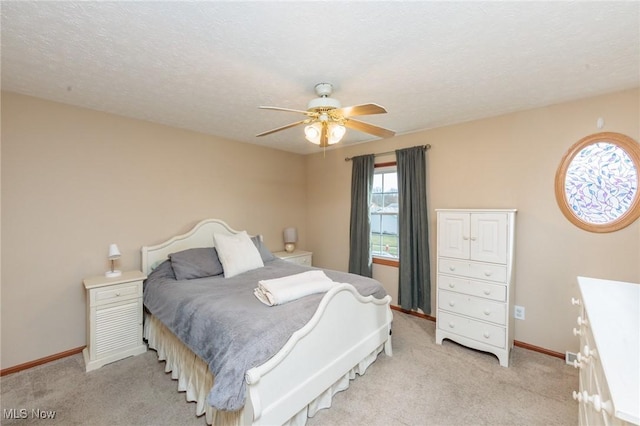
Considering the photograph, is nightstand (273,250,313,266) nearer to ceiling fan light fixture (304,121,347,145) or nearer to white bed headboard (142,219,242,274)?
white bed headboard (142,219,242,274)

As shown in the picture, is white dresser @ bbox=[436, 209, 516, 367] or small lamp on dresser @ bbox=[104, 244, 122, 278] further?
small lamp on dresser @ bbox=[104, 244, 122, 278]

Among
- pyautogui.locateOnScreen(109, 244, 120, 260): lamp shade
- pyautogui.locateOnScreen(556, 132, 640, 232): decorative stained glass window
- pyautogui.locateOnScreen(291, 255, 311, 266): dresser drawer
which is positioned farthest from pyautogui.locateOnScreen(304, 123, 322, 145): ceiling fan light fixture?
pyautogui.locateOnScreen(291, 255, 311, 266): dresser drawer

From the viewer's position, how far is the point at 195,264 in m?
2.87

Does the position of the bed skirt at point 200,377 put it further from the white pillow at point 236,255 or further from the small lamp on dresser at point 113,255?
the white pillow at point 236,255

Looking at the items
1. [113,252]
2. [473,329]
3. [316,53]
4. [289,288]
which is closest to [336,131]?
[316,53]

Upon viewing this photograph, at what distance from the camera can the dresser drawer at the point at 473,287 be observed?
254cm

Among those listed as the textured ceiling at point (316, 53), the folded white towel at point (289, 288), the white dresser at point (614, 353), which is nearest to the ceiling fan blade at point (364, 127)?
the textured ceiling at point (316, 53)

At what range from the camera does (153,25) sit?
1.48 m

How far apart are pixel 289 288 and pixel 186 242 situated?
1.84 metres

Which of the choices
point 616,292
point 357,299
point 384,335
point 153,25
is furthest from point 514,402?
point 153,25

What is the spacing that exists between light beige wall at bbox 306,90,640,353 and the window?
0.55 m

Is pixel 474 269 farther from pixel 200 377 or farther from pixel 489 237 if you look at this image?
pixel 200 377

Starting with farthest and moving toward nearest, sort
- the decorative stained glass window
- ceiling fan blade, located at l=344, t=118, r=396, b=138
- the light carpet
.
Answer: the decorative stained glass window
ceiling fan blade, located at l=344, t=118, r=396, b=138
the light carpet

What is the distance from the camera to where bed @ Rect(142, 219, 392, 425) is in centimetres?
153
